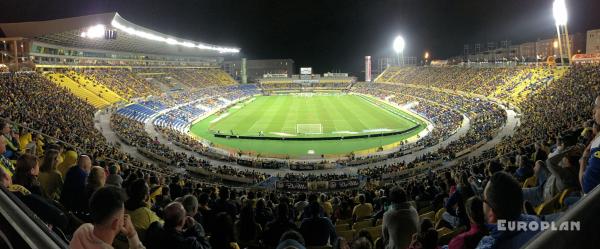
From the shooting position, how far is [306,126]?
4666 cm

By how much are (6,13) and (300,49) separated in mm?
87574

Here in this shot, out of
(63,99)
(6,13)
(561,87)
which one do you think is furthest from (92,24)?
(561,87)

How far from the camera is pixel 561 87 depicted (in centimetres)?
3522

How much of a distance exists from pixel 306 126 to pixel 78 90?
2337cm

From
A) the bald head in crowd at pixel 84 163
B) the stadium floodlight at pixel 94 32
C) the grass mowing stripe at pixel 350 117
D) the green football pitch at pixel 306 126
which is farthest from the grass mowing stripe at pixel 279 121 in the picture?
the bald head in crowd at pixel 84 163

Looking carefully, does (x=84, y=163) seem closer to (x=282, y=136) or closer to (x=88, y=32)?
(x=282, y=136)

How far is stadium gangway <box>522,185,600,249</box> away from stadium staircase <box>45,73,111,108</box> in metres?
43.0

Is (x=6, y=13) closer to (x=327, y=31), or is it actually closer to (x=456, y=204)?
(x=456, y=204)

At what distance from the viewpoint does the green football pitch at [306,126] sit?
36.3 m

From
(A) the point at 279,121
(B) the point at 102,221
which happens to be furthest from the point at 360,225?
(A) the point at 279,121

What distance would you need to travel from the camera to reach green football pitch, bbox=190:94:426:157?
36344mm

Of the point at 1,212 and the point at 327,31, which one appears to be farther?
the point at 327,31

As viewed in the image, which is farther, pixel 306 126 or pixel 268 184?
pixel 306 126

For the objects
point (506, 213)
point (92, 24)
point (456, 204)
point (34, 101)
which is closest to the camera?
point (506, 213)
